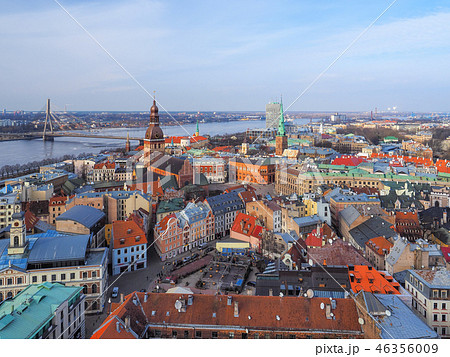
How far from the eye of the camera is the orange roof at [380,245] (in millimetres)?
10805

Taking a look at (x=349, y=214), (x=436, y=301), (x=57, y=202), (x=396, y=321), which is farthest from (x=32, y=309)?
(x=349, y=214)

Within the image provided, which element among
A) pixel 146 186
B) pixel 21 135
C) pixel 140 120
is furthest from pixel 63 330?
pixel 140 120

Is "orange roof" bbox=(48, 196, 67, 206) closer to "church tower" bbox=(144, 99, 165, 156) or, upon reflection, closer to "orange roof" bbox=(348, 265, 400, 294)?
"church tower" bbox=(144, 99, 165, 156)

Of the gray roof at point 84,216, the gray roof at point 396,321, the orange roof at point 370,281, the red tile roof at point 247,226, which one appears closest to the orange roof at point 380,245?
the orange roof at point 370,281

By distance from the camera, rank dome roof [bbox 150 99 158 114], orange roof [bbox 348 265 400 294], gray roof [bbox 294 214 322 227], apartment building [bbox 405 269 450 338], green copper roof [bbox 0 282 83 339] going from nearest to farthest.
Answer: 1. green copper roof [bbox 0 282 83 339]
2. apartment building [bbox 405 269 450 338]
3. orange roof [bbox 348 265 400 294]
4. gray roof [bbox 294 214 322 227]
5. dome roof [bbox 150 99 158 114]

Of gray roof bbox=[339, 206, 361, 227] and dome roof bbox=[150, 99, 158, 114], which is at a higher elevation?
dome roof bbox=[150, 99, 158, 114]

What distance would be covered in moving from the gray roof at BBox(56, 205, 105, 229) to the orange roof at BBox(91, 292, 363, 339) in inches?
249

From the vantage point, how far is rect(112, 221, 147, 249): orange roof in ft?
38.0

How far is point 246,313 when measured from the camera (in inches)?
260

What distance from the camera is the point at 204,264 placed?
1184 centimetres

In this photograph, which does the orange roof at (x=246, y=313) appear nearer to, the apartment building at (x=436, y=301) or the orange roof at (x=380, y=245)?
the apartment building at (x=436, y=301)

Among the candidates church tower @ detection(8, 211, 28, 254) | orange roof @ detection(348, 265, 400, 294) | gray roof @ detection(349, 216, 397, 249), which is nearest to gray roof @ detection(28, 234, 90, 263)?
church tower @ detection(8, 211, 28, 254)

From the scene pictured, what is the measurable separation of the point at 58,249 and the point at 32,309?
309 centimetres
